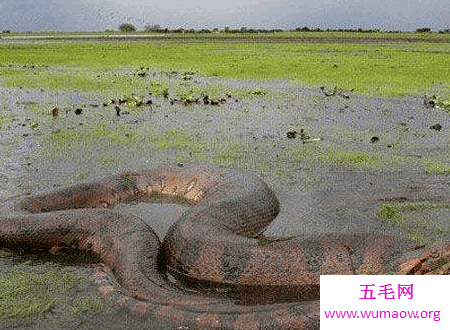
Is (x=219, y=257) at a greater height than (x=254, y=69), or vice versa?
(x=254, y=69)

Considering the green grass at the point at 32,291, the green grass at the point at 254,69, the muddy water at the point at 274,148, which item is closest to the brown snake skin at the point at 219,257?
the green grass at the point at 32,291

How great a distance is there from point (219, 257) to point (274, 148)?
18.6ft

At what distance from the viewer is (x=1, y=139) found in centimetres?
1223

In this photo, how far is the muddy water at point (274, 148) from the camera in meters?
8.07

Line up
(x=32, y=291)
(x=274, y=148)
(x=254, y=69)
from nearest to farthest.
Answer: (x=32, y=291), (x=274, y=148), (x=254, y=69)

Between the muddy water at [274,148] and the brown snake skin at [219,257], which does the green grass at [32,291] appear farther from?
the muddy water at [274,148]

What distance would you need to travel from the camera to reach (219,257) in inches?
237

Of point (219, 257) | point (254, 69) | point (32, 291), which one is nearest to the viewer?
point (32, 291)

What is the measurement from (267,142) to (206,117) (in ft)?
11.1

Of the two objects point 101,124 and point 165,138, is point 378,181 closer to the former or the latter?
point 165,138

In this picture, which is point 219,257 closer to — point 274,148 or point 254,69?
point 274,148

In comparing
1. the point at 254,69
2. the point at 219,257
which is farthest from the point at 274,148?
the point at 254,69

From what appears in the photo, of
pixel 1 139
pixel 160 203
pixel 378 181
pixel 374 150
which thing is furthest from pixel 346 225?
pixel 1 139

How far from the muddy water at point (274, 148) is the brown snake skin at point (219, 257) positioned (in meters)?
0.53
